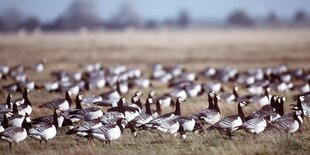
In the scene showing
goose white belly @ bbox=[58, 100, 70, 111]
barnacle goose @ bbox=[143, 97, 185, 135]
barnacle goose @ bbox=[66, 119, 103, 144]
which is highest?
goose white belly @ bbox=[58, 100, 70, 111]

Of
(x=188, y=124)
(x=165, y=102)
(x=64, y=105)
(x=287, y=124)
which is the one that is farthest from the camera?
(x=165, y=102)

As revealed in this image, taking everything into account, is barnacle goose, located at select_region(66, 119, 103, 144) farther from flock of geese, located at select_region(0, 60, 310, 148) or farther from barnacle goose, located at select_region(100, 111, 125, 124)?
barnacle goose, located at select_region(100, 111, 125, 124)

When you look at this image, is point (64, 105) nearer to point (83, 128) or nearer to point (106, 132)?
point (83, 128)

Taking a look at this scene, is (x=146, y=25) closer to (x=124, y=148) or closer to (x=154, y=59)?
(x=154, y=59)

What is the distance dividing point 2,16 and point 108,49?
123932 mm

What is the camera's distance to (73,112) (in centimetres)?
1670

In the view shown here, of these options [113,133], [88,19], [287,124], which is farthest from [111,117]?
[88,19]

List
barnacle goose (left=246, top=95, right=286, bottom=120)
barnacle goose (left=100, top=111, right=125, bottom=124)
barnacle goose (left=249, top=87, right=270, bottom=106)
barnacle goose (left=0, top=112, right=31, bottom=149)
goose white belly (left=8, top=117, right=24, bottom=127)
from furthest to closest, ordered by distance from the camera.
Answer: barnacle goose (left=249, top=87, right=270, bottom=106)
barnacle goose (left=246, top=95, right=286, bottom=120)
goose white belly (left=8, top=117, right=24, bottom=127)
barnacle goose (left=100, top=111, right=125, bottom=124)
barnacle goose (left=0, top=112, right=31, bottom=149)

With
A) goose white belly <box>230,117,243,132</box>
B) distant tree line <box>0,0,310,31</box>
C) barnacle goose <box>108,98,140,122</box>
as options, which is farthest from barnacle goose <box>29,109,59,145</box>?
distant tree line <box>0,0,310,31</box>

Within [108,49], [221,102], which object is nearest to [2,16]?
[108,49]

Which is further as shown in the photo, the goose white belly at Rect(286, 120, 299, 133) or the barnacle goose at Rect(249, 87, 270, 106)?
the barnacle goose at Rect(249, 87, 270, 106)

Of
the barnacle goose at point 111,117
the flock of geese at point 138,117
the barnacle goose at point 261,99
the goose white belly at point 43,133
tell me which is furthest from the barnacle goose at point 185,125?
Answer: the barnacle goose at point 261,99

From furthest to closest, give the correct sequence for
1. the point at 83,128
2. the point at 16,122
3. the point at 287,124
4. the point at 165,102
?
the point at 165,102
the point at 16,122
the point at 287,124
the point at 83,128

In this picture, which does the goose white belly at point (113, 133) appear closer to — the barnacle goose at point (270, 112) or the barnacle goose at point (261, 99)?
the barnacle goose at point (270, 112)
